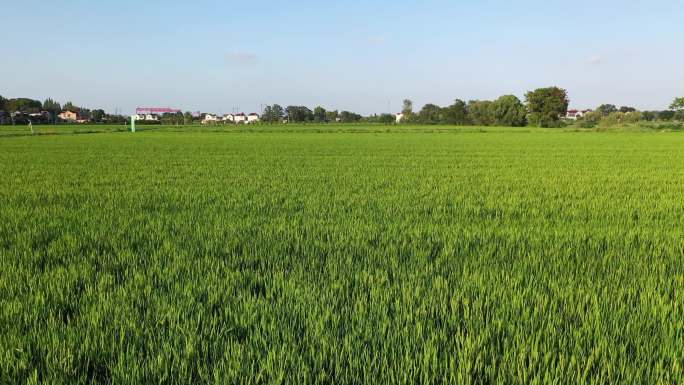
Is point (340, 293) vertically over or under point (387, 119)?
under

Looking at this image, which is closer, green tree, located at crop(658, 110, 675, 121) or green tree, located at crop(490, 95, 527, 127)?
green tree, located at crop(658, 110, 675, 121)

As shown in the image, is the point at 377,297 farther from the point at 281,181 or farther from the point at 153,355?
the point at 281,181

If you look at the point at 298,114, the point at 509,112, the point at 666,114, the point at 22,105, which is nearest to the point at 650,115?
the point at 666,114

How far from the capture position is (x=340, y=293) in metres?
3.73

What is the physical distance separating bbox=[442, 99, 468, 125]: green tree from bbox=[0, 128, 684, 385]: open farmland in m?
115

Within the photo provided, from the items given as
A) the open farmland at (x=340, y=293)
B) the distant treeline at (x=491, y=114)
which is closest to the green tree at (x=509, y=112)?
the distant treeline at (x=491, y=114)

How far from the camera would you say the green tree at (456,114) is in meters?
120

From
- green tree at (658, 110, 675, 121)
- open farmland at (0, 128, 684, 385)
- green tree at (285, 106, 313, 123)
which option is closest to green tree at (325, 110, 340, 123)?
green tree at (285, 106, 313, 123)

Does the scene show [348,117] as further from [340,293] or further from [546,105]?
[340,293]

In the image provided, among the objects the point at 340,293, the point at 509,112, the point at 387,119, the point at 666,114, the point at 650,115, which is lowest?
the point at 340,293

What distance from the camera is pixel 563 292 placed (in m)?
3.75

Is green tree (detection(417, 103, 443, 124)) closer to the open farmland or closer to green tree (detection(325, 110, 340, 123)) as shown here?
green tree (detection(325, 110, 340, 123))

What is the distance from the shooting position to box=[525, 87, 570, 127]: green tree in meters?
108

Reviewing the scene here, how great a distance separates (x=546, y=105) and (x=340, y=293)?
387 feet
